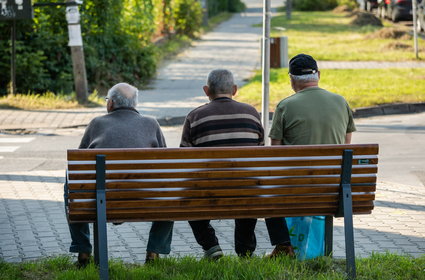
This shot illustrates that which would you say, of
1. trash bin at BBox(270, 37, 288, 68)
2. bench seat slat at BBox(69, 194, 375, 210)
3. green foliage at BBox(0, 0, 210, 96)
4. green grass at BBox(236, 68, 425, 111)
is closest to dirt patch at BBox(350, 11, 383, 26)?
green grass at BBox(236, 68, 425, 111)

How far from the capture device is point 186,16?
32.9 metres

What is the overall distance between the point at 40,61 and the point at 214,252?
1285cm

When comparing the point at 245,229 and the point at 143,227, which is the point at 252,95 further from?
the point at 245,229

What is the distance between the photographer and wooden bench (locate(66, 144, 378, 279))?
534 cm

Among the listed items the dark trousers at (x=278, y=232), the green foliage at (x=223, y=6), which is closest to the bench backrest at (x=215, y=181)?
the dark trousers at (x=278, y=232)

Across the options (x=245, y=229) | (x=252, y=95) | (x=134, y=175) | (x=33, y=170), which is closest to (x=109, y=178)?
(x=134, y=175)

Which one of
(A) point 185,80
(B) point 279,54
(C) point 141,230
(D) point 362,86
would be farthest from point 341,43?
(C) point 141,230

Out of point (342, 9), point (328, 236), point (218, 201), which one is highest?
point (218, 201)

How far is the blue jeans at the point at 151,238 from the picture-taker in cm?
597

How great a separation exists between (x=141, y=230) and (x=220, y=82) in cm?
200

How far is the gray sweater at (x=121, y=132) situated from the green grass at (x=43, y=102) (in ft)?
33.8

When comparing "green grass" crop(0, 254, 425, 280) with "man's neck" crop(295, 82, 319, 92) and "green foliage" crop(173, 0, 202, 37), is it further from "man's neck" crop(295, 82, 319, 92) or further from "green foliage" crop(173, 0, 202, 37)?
"green foliage" crop(173, 0, 202, 37)

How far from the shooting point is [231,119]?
6.05m

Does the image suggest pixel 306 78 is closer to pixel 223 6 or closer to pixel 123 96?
pixel 123 96
